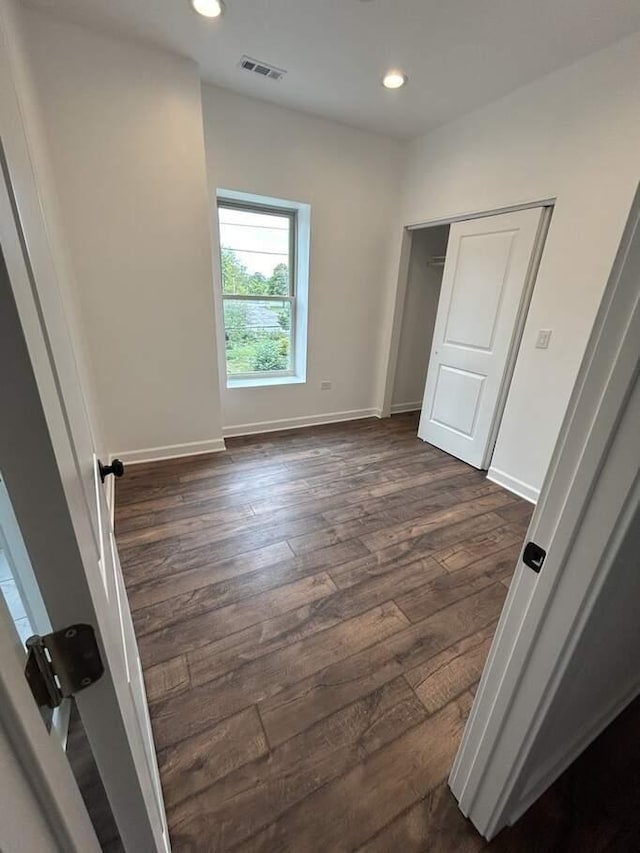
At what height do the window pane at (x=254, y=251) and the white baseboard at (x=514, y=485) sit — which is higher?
the window pane at (x=254, y=251)

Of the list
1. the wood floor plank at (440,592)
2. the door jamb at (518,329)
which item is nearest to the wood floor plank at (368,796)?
the wood floor plank at (440,592)

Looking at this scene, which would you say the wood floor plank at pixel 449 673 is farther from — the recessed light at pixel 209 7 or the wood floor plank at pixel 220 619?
the recessed light at pixel 209 7

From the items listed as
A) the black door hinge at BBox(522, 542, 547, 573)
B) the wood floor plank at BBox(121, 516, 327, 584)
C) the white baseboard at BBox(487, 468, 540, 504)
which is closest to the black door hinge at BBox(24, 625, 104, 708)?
the black door hinge at BBox(522, 542, 547, 573)

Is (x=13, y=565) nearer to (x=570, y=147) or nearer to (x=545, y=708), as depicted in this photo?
(x=545, y=708)

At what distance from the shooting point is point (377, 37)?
1939mm

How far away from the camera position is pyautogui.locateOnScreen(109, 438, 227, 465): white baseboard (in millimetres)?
2879

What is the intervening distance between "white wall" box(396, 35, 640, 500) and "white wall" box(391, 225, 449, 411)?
2.84 ft

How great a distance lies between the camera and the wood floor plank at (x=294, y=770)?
993 mm

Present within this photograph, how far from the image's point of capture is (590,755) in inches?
46.8

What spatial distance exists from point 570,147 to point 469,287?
3.27ft

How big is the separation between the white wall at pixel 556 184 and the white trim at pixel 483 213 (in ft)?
0.09

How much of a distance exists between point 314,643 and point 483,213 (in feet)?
10.3

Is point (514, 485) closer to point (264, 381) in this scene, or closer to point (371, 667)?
point (371, 667)

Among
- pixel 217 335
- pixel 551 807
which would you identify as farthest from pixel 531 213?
pixel 551 807
